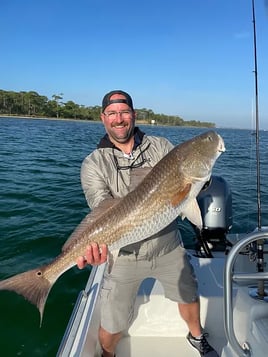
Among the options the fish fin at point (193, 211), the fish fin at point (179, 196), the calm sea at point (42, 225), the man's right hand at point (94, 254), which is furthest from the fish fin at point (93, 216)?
the calm sea at point (42, 225)

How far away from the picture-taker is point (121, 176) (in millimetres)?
3686

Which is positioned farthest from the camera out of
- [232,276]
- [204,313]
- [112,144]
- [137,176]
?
[204,313]

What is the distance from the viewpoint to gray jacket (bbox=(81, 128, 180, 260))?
3.58 m

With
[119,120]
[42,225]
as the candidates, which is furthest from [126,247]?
[42,225]

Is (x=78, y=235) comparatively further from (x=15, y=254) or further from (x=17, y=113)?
(x=17, y=113)

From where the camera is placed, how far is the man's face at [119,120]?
3.65 meters

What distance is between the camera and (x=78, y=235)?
318cm

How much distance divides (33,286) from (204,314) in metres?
A: 2.20

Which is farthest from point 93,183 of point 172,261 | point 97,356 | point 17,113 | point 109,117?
point 17,113

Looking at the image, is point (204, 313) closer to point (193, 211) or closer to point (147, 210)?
point (193, 211)

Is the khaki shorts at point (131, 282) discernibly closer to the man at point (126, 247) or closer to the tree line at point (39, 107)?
the man at point (126, 247)

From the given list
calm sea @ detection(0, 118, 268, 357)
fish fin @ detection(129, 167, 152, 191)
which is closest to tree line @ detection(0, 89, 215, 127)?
calm sea @ detection(0, 118, 268, 357)

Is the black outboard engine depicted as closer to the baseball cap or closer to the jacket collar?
the jacket collar

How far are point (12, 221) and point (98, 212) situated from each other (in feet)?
22.3
